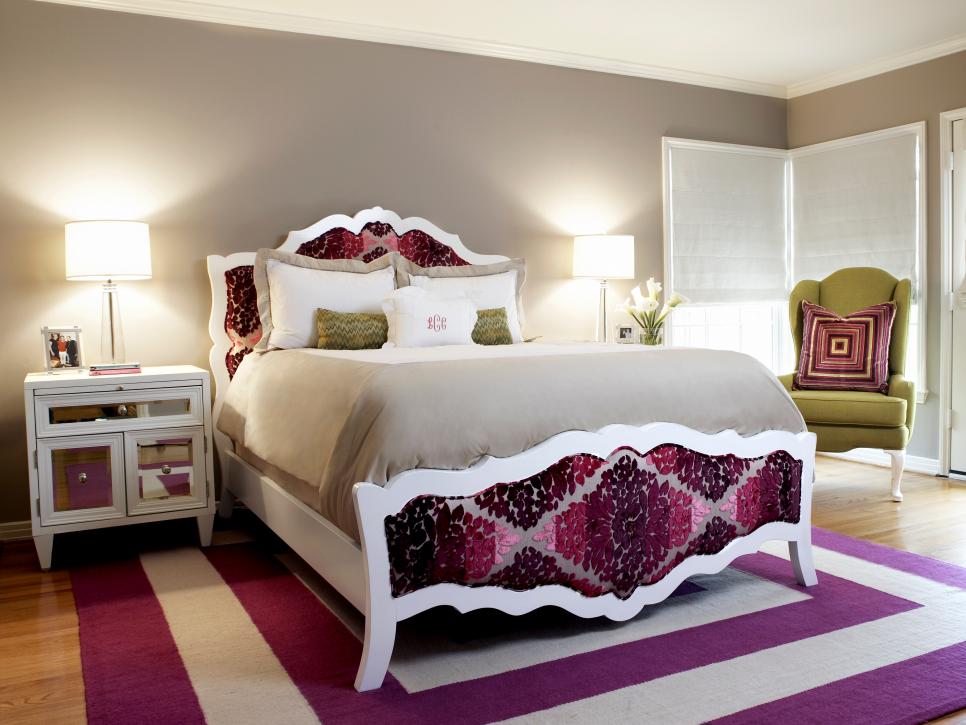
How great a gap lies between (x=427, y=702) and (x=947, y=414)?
151 inches

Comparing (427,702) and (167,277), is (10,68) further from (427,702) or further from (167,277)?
(427,702)

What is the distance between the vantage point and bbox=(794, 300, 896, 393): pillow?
4449 mm

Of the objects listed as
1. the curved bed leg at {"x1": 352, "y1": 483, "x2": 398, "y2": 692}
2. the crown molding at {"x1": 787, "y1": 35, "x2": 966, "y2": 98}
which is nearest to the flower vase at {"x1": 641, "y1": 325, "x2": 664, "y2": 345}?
the crown molding at {"x1": 787, "y1": 35, "x2": 966, "y2": 98}

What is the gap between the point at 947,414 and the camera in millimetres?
4691

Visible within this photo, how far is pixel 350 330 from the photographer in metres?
3.67

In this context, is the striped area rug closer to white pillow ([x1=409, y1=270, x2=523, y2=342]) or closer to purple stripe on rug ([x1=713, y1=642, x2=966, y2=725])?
purple stripe on rug ([x1=713, y1=642, x2=966, y2=725])

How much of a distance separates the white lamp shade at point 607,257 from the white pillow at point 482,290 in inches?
25.9

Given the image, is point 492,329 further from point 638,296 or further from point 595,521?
point 595,521

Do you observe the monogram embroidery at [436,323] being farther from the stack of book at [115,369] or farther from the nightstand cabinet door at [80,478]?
the nightstand cabinet door at [80,478]

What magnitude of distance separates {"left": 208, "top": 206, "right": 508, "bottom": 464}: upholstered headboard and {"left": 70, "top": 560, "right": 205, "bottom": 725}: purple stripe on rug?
1056 mm

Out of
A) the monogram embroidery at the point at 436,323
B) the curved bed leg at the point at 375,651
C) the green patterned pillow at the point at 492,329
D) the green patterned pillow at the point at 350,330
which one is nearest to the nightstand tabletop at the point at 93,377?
the green patterned pillow at the point at 350,330

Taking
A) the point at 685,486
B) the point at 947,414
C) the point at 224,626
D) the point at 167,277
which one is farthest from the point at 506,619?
the point at 947,414

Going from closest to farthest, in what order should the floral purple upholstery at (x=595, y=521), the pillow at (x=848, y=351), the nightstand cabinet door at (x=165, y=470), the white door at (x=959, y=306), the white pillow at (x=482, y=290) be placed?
the floral purple upholstery at (x=595, y=521) < the nightstand cabinet door at (x=165, y=470) < the white pillow at (x=482, y=290) < the pillow at (x=848, y=351) < the white door at (x=959, y=306)

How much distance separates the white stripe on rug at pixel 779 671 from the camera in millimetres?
1987
